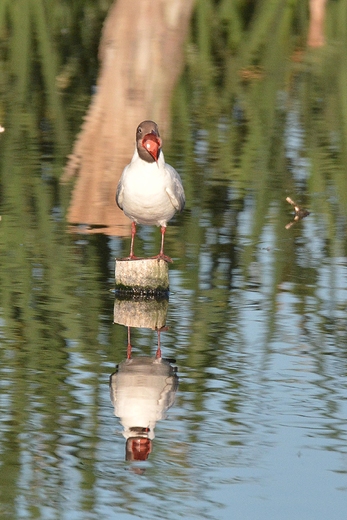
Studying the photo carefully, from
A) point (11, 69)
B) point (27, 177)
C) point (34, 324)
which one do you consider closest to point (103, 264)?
point (34, 324)

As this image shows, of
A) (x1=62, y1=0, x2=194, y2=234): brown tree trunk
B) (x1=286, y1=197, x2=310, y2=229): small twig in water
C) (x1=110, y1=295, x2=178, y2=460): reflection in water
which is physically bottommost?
(x1=110, y1=295, x2=178, y2=460): reflection in water

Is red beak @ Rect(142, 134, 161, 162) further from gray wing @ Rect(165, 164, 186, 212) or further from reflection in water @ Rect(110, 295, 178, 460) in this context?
reflection in water @ Rect(110, 295, 178, 460)

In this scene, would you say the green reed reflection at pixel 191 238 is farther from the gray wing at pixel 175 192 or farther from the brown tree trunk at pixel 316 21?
the brown tree trunk at pixel 316 21

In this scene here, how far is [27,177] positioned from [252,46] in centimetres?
672

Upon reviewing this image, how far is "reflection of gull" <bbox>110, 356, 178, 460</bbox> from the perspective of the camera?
17.8 ft

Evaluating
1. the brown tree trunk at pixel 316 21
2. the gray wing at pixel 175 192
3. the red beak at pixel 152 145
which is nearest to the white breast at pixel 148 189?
the gray wing at pixel 175 192

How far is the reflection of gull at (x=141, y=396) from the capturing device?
5.44 m

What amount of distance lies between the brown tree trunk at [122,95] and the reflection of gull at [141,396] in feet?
9.96

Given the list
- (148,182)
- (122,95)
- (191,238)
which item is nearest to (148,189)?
(148,182)

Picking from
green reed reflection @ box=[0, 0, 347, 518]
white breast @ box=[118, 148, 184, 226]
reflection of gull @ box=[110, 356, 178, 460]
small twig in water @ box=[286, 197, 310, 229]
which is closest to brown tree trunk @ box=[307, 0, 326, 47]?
green reed reflection @ box=[0, 0, 347, 518]

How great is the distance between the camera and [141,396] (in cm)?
593

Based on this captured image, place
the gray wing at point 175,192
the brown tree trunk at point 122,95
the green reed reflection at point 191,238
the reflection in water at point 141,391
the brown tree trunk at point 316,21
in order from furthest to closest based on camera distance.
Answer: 1. the brown tree trunk at point 316,21
2. the brown tree trunk at point 122,95
3. the gray wing at point 175,192
4. the green reed reflection at point 191,238
5. the reflection in water at point 141,391

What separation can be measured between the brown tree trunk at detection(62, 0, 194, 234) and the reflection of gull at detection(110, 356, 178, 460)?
9.96 ft

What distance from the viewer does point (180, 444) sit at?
17.6 feet
